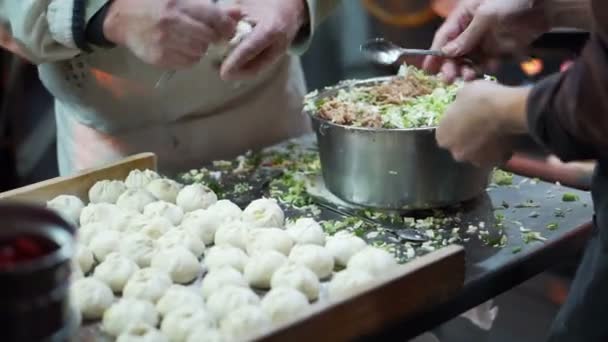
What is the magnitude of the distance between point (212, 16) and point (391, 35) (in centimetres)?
230

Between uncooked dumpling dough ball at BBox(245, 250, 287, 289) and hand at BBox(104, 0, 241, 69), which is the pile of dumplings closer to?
uncooked dumpling dough ball at BBox(245, 250, 287, 289)

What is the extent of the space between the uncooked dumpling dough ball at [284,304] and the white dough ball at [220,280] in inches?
3.5

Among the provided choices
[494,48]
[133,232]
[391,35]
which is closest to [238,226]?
[133,232]

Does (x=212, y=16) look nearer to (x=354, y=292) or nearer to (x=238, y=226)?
(x=238, y=226)

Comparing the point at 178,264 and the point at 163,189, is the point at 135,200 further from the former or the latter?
the point at 178,264

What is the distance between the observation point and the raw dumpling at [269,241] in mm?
1337

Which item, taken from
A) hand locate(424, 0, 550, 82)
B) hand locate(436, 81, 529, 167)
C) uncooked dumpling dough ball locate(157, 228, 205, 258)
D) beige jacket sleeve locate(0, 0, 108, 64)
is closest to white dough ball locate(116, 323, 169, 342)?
uncooked dumpling dough ball locate(157, 228, 205, 258)

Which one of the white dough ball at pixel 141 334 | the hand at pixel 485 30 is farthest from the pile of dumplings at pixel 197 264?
the hand at pixel 485 30

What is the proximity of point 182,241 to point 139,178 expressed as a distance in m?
0.33

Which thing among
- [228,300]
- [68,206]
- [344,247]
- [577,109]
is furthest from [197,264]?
[577,109]

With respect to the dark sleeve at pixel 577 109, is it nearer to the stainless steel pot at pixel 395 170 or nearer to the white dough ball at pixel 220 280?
the stainless steel pot at pixel 395 170

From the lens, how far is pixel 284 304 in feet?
3.66

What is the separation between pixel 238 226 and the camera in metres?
1.40

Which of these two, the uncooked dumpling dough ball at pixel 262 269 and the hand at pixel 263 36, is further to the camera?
the hand at pixel 263 36
